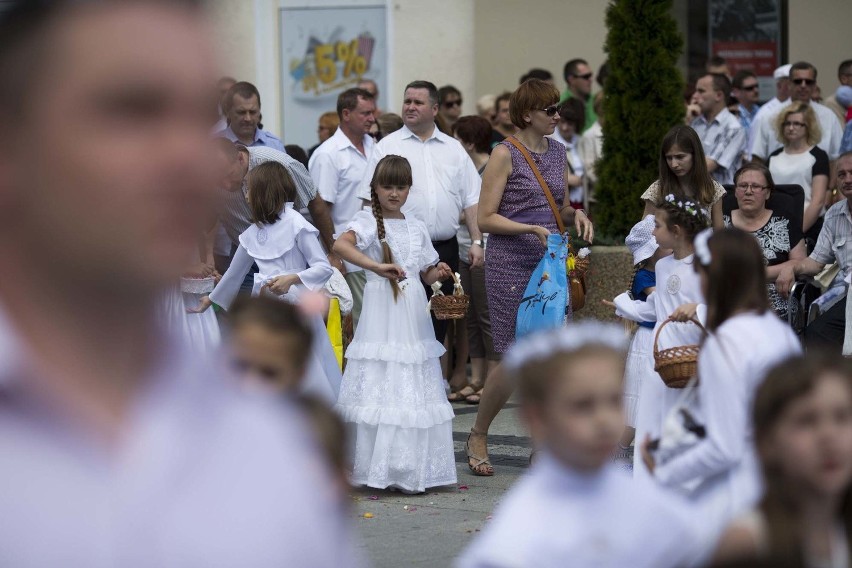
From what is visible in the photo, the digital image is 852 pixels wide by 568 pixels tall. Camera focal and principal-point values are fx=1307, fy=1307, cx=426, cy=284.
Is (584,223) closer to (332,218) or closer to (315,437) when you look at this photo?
(332,218)

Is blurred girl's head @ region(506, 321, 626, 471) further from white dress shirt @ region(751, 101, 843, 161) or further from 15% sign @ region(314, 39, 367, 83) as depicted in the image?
15% sign @ region(314, 39, 367, 83)

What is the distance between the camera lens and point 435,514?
6641mm

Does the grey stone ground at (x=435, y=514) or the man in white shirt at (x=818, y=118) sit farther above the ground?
the man in white shirt at (x=818, y=118)

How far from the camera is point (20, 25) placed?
772 mm

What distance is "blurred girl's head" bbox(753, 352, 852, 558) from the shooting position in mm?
2592

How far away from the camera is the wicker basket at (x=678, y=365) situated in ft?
16.1

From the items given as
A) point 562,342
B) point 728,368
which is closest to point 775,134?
point 728,368

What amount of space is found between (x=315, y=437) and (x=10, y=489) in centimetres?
24

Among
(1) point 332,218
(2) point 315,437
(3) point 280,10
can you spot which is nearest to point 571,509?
(2) point 315,437

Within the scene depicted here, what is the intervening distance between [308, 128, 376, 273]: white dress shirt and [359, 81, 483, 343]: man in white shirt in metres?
0.48

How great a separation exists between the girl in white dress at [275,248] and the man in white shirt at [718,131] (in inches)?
169

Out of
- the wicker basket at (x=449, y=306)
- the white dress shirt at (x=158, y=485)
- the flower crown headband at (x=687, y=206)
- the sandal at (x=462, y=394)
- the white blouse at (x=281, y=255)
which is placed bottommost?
the sandal at (x=462, y=394)

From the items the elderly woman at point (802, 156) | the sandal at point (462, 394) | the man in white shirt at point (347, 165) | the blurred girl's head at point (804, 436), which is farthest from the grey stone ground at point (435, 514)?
the elderly woman at point (802, 156)

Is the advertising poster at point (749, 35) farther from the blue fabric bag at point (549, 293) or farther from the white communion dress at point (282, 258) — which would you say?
the white communion dress at point (282, 258)
